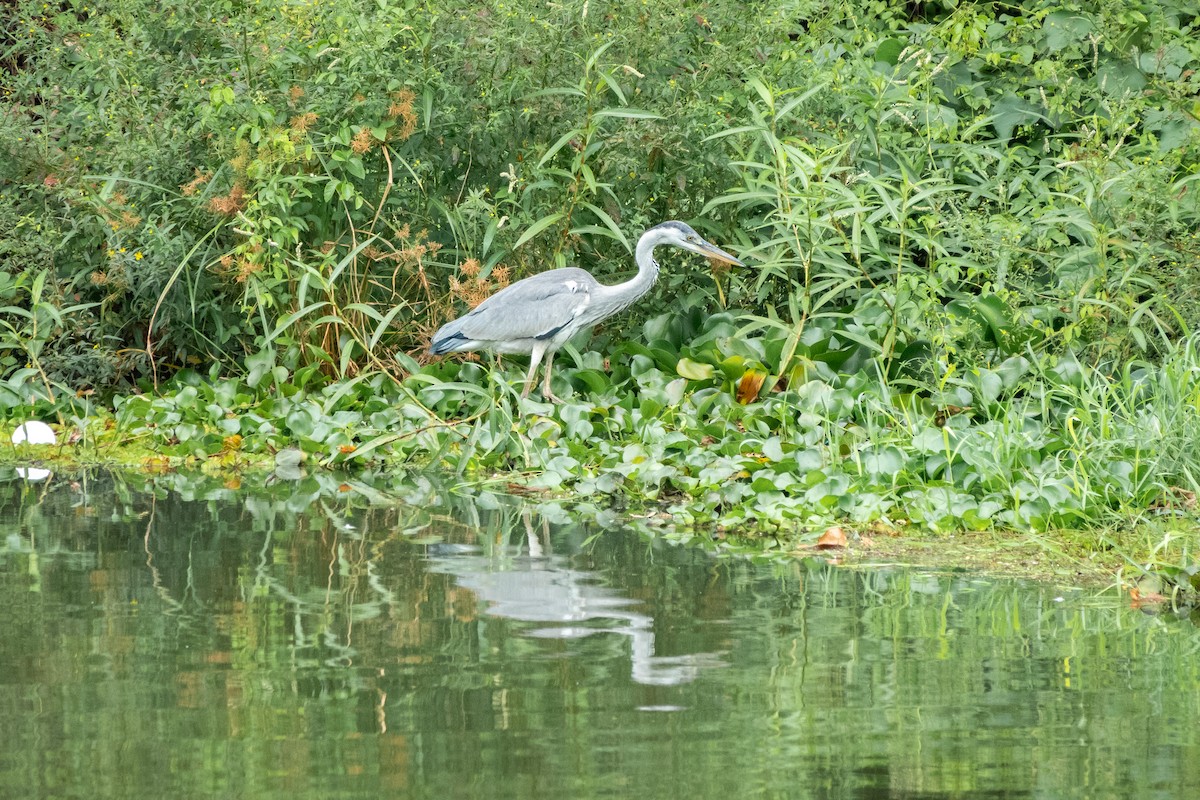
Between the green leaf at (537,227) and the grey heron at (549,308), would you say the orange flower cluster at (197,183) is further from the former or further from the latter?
the green leaf at (537,227)

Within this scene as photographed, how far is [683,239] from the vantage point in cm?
793

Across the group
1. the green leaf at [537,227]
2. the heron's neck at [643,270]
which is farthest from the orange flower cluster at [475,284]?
the heron's neck at [643,270]

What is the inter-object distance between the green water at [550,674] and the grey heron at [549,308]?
2083mm

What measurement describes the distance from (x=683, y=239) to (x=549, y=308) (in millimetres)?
754

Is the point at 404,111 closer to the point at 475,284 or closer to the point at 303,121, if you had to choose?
the point at 303,121

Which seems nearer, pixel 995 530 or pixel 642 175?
pixel 995 530

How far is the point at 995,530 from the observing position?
5.69 meters

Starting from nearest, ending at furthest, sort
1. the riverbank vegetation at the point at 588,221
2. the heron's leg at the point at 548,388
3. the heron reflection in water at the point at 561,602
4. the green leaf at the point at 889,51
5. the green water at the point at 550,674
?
the green water at the point at 550,674 < the heron reflection in water at the point at 561,602 < the riverbank vegetation at the point at 588,221 < the heron's leg at the point at 548,388 < the green leaf at the point at 889,51

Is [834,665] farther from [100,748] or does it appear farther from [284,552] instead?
[284,552]

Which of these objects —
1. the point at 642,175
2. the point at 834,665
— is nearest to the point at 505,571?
the point at 834,665

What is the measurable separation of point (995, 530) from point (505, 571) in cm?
177

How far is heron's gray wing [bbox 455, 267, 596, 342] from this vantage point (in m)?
7.79

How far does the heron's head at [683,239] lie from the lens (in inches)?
312

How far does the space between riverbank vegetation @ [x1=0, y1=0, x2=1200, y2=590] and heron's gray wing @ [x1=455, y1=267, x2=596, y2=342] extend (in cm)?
23
